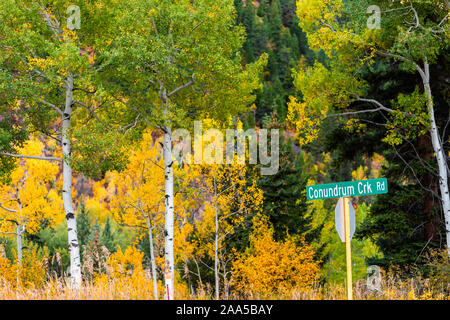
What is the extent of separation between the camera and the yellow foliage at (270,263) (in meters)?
23.0

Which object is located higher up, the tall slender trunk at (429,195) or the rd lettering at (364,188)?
the tall slender trunk at (429,195)

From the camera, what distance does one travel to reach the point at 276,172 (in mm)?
25750

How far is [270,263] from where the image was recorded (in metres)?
23.5

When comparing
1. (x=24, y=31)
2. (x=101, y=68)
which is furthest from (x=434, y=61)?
(x=24, y=31)

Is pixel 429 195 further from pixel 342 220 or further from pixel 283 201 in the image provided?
pixel 342 220

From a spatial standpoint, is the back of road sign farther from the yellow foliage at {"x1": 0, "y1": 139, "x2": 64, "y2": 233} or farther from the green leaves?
the yellow foliage at {"x1": 0, "y1": 139, "x2": 64, "y2": 233}

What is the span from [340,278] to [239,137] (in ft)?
68.0

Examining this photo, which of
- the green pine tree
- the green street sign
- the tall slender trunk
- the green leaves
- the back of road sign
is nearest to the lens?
the back of road sign

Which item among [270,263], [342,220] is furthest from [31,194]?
[342,220]

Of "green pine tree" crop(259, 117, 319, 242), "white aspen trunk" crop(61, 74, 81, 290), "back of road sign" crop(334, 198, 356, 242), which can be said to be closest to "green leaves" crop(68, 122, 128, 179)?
"white aspen trunk" crop(61, 74, 81, 290)

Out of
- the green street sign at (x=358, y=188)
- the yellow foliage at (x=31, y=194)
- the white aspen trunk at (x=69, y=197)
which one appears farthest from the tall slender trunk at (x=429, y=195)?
the yellow foliage at (x=31, y=194)

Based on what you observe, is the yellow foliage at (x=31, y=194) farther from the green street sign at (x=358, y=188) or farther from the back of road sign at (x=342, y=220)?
the back of road sign at (x=342, y=220)

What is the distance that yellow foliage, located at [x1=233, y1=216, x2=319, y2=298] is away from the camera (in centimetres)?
2300
